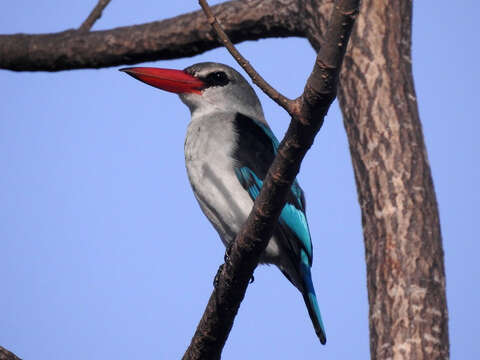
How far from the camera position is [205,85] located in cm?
464

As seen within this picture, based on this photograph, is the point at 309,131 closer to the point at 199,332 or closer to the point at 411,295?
the point at 199,332

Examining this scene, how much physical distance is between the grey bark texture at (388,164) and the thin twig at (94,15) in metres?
0.83

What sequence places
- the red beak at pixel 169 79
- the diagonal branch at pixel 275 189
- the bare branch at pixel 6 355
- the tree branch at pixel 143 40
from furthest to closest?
the tree branch at pixel 143 40 < the red beak at pixel 169 79 < the bare branch at pixel 6 355 < the diagonal branch at pixel 275 189

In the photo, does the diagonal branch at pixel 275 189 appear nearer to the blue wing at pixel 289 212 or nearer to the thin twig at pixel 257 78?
the thin twig at pixel 257 78

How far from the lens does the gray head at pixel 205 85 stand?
4.54 meters

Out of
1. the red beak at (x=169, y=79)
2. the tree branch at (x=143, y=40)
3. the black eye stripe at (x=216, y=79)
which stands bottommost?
the red beak at (x=169, y=79)

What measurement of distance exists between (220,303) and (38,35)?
3.62 metres

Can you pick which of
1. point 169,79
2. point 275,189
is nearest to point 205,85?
point 169,79

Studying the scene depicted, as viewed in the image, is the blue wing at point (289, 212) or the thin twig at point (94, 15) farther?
the thin twig at point (94, 15)

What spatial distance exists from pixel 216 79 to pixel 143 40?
3.98 feet

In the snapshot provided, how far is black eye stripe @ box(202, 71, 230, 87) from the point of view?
4.67 meters

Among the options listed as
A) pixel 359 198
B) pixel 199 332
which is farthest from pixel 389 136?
pixel 199 332

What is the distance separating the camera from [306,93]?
2.44 meters

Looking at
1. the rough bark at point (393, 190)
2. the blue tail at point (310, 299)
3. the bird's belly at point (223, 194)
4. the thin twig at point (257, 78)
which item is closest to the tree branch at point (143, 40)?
the rough bark at point (393, 190)
